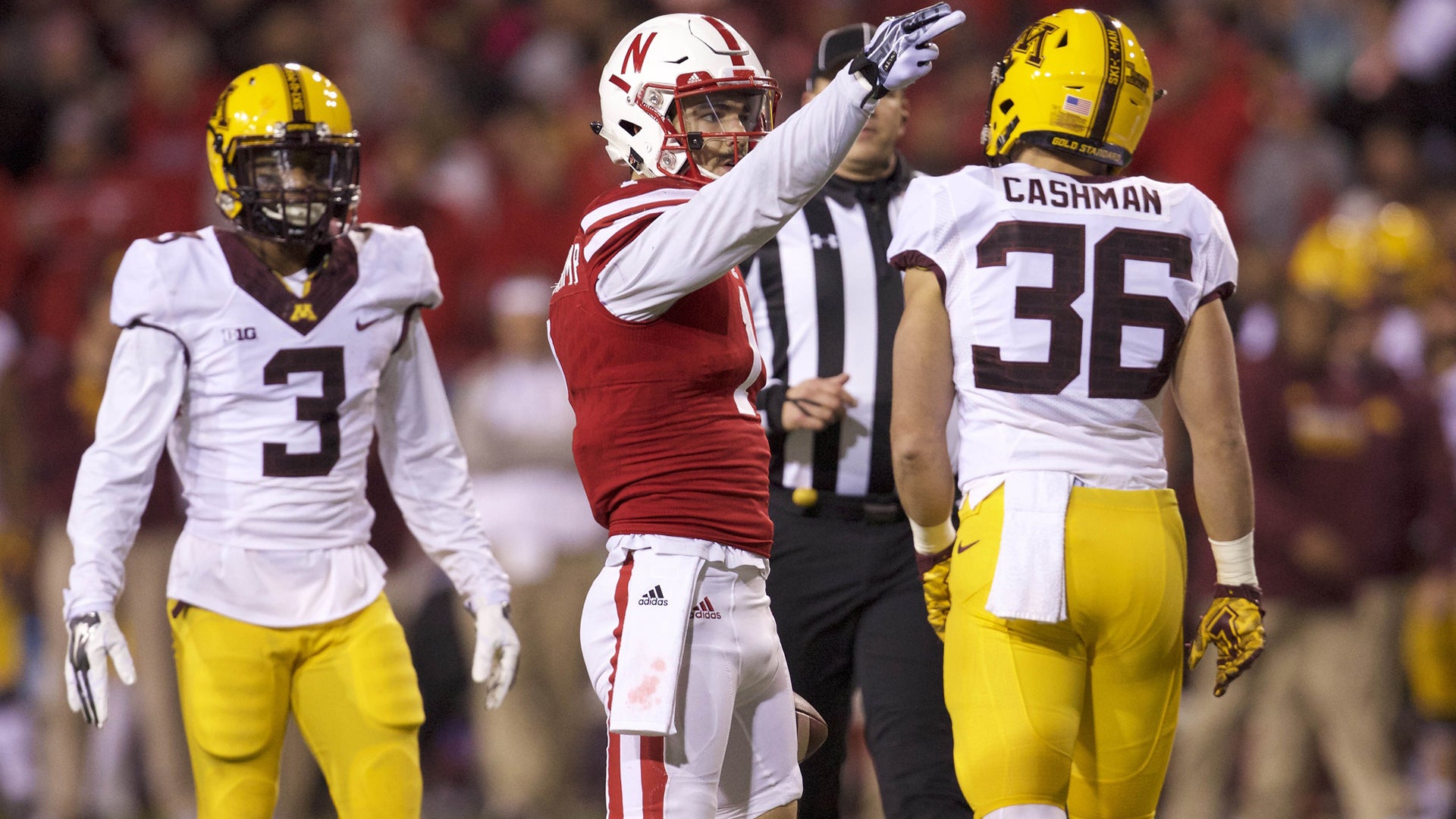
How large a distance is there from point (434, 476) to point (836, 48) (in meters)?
1.42

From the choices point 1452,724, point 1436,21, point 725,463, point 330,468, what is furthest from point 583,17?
point 725,463

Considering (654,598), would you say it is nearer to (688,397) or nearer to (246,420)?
(688,397)

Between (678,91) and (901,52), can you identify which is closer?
(901,52)

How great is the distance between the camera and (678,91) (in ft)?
9.64

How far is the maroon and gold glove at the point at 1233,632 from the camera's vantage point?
10.5 feet

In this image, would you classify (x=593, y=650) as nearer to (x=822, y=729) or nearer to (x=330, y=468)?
(x=822, y=729)

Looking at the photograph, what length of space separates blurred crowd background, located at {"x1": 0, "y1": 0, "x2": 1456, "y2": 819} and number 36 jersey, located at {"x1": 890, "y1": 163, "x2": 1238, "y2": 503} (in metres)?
1.82

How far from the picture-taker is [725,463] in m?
2.88

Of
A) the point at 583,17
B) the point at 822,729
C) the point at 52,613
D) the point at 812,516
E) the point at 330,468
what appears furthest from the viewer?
the point at 583,17

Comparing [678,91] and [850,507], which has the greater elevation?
[678,91]

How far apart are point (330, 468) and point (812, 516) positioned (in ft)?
3.66

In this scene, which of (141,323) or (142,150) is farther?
(142,150)

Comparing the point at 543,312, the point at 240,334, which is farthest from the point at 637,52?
the point at 543,312

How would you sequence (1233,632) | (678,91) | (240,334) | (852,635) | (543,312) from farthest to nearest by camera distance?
(543,312), (852,635), (240,334), (1233,632), (678,91)
